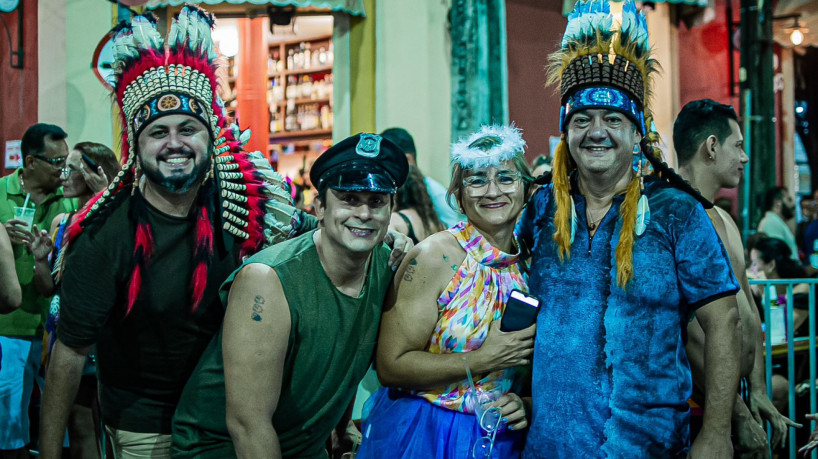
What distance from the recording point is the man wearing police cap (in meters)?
2.29

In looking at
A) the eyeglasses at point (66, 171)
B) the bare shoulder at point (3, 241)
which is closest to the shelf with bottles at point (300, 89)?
the eyeglasses at point (66, 171)

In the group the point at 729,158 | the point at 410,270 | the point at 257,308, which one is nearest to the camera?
the point at 257,308

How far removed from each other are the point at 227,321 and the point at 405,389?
752 millimetres

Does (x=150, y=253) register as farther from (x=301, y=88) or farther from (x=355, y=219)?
(x=301, y=88)

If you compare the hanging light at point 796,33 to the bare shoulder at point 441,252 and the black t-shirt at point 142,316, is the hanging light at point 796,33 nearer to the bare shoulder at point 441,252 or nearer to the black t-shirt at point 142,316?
the bare shoulder at point 441,252

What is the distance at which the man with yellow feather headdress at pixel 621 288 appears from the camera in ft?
8.06

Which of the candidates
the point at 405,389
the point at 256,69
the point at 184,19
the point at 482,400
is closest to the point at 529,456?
the point at 482,400

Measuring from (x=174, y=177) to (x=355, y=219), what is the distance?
71cm

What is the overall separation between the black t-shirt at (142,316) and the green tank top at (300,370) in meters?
0.18

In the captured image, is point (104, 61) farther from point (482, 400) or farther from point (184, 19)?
point (482, 400)

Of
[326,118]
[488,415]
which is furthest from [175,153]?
[326,118]

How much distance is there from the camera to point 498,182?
2832 mm

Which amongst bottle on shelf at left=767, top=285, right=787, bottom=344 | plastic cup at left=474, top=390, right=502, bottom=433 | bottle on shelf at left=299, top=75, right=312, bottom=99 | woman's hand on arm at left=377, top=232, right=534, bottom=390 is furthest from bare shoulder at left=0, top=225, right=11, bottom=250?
bottle on shelf at left=299, top=75, right=312, bottom=99

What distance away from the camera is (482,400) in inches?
105
